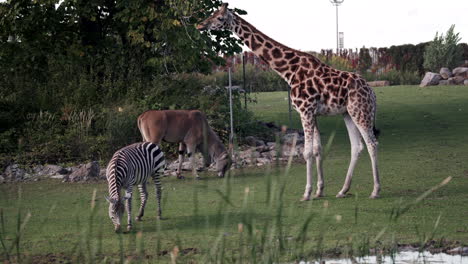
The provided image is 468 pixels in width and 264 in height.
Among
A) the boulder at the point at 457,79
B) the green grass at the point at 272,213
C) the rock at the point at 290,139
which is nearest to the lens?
the green grass at the point at 272,213

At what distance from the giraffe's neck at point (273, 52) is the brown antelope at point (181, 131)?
2.24m

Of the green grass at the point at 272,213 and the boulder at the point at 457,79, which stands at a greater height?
the boulder at the point at 457,79

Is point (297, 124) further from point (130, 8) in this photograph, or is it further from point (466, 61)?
point (466, 61)

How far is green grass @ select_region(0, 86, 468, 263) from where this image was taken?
565 centimetres

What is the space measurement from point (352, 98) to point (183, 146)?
430cm

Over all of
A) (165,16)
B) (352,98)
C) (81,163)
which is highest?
(165,16)

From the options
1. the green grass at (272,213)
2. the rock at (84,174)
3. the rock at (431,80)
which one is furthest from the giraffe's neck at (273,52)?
the rock at (431,80)

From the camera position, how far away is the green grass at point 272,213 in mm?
5652

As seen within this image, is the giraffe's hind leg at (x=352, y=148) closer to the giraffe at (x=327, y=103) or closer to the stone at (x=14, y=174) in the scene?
the giraffe at (x=327, y=103)

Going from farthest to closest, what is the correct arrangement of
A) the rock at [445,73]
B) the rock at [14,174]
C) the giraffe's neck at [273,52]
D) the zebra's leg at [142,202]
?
the rock at [445,73]
the rock at [14,174]
the giraffe's neck at [273,52]
the zebra's leg at [142,202]

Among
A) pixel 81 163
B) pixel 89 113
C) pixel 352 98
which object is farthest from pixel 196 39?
pixel 352 98

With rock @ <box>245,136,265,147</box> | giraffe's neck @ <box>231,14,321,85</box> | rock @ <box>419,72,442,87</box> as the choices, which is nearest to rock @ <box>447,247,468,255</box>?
giraffe's neck @ <box>231,14,321,85</box>

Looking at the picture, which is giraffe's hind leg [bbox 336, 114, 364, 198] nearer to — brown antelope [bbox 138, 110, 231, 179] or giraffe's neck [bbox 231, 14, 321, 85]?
giraffe's neck [bbox 231, 14, 321, 85]

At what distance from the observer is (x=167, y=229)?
9.57 metres
